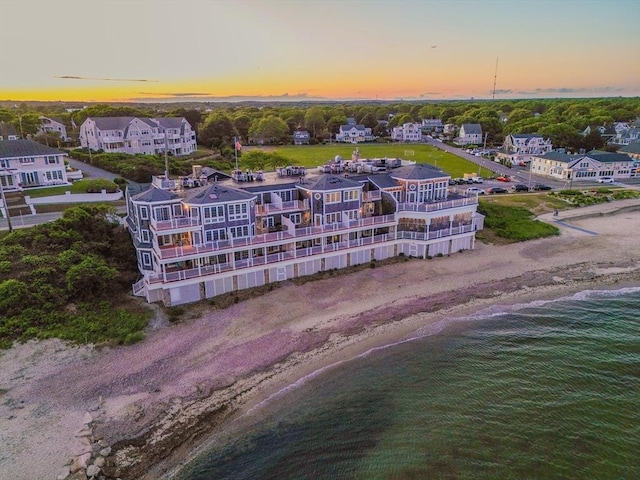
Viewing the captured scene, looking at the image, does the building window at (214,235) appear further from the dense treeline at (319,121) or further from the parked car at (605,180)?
the parked car at (605,180)

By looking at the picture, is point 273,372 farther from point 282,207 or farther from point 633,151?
point 633,151

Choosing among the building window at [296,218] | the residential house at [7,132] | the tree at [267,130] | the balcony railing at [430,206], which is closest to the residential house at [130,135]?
the residential house at [7,132]

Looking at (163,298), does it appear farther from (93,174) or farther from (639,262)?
(639,262)

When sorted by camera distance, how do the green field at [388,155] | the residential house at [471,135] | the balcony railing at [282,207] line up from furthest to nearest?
the residential house at [471,135], the green field at [388,155], the balcony railing at [282,207]

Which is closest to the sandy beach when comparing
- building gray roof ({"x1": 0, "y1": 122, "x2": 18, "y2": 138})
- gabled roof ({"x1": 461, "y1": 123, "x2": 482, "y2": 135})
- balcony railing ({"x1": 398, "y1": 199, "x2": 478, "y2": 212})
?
A: balcony railing ({"x1": 398, "y1": 199, "x2": 478, "y2": 212})

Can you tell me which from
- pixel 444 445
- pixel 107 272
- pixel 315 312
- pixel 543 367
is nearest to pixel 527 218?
pixel 543 367

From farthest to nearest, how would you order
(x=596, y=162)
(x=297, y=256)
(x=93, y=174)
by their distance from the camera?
1. (x=596, y=162)
2. (x=93, y=174)
3. (x=297, y=256)
